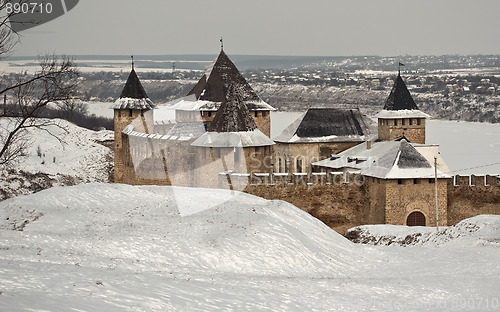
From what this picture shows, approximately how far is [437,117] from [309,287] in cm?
8199

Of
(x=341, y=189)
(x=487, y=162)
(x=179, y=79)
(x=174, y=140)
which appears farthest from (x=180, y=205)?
(x=179, y=79)

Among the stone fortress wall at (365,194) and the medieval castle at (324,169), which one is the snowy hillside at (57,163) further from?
the stone fortress wall at (365,194)

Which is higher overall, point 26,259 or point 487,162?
point 26,259

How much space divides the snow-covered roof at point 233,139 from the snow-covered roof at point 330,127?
407 inches

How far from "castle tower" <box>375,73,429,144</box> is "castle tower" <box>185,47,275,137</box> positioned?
5034 mm

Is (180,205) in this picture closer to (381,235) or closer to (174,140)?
(381,235)

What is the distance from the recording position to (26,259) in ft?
39.8

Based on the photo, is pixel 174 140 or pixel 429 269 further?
Result: pixel 174 140

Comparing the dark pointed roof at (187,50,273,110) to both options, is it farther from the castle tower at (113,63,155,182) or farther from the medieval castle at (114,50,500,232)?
the castle tower at (113,63,155,182)

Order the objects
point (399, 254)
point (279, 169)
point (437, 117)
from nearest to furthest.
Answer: point (399, 254)
point (279, 169)
point (437, 117)

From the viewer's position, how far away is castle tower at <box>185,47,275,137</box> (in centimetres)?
3219

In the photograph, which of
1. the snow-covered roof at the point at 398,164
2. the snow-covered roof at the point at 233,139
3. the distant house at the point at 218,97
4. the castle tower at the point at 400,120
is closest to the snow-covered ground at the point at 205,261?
Result: the snow-covered roof at the point at 398,164

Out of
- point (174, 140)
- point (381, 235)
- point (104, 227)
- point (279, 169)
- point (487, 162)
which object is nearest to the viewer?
point (104, 227)

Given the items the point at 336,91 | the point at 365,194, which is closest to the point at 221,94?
the point at 365,194
